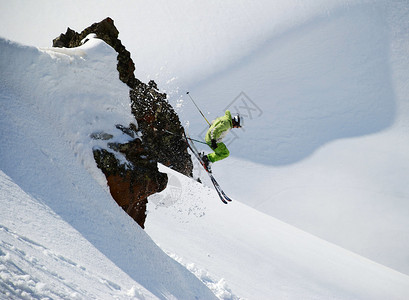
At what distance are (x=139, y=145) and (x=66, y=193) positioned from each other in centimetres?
188

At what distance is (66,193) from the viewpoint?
4.31m

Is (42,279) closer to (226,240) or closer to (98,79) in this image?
(98,79)

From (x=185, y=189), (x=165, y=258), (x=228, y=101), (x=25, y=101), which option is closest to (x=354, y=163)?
(x=228, y=101)

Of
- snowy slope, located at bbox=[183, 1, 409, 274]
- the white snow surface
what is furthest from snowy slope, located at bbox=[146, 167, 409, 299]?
snowy slope, located at bbox=[183, 1, 409, 274]

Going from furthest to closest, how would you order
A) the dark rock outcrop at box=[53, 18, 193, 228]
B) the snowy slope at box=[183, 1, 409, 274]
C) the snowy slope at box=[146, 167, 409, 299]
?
the snowy slope at box=[183, 1, 409, 274] < the snowy slope at box=[146, 167, 409, 299] < the dark rock outcrop at box=[53, 18, 193, 228]

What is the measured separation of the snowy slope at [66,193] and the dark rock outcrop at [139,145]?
10.8 inches

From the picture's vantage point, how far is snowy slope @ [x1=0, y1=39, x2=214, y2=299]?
10.1 feet

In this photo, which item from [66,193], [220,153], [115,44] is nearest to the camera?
[66,193]

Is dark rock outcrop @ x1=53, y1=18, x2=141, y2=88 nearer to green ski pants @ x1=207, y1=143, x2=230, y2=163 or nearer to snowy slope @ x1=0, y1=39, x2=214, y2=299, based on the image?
snowy slope @ x1=0, y1=39, x2=214, y2=299

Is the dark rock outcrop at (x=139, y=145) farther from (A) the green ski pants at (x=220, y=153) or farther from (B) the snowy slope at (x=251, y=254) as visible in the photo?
(B) the snowy slope at (x=251, y=254)

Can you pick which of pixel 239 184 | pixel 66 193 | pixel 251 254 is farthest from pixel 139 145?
pixel 239 184

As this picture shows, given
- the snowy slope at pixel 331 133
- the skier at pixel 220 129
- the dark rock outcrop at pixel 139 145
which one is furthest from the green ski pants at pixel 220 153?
the snowy slope at pixel 331 133

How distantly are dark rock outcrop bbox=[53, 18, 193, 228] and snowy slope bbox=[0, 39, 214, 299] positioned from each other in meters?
0.27

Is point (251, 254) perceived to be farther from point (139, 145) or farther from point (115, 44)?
point (115, 44)
